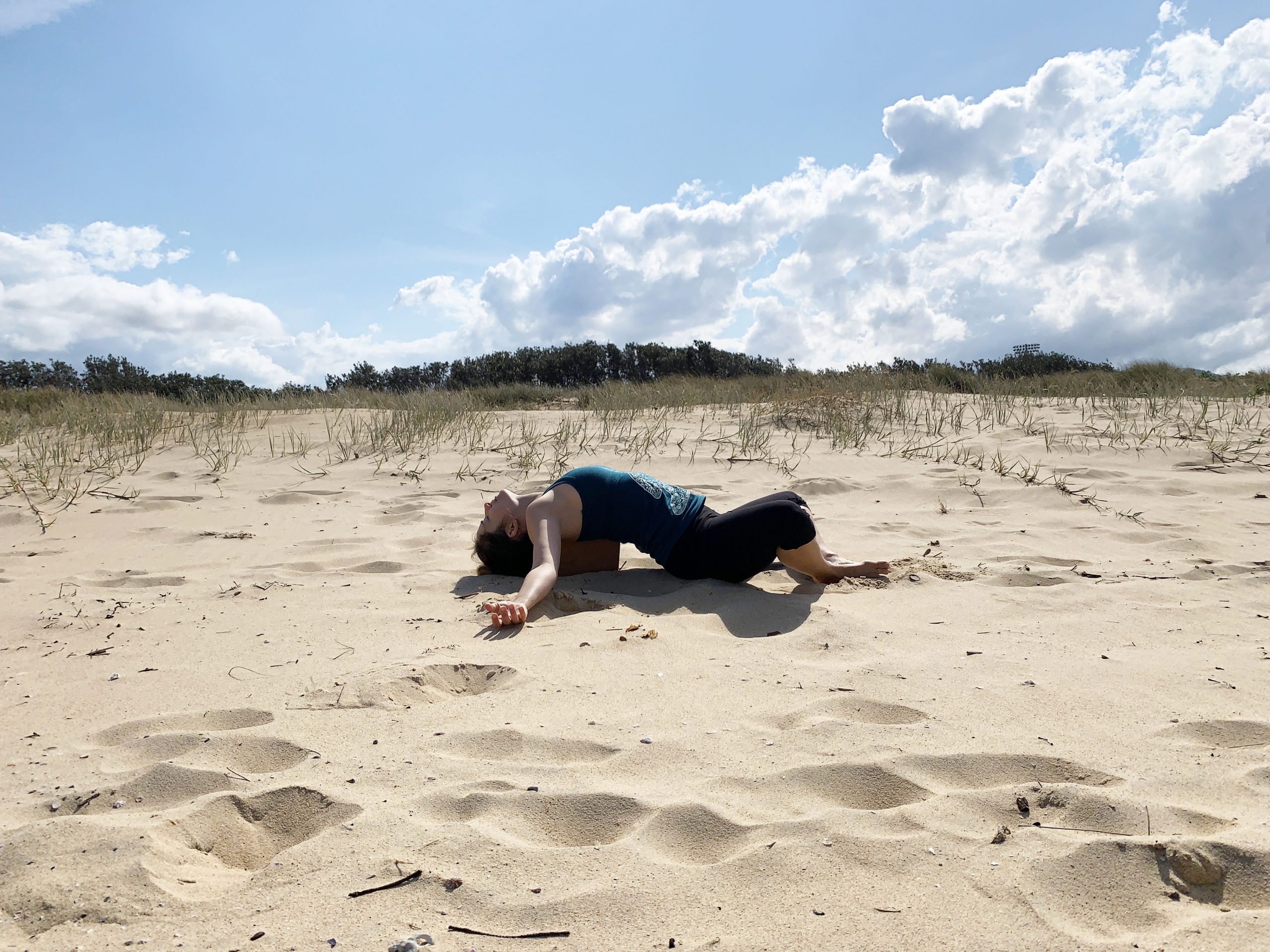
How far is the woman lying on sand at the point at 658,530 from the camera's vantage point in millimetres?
3672

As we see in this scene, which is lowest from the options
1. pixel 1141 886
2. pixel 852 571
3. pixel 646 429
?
pixel 1141 886

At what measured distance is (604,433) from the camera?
821 cm

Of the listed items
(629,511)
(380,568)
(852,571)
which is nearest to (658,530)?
(629,511)

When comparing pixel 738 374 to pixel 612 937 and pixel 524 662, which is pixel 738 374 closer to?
pixel 524 662

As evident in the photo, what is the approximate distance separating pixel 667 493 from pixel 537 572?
2.71 ft

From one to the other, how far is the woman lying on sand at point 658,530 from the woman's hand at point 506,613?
435 mm

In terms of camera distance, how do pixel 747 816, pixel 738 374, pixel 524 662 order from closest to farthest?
1. pixel 747 816
2. pixel 524 662
3. pixel 738 374

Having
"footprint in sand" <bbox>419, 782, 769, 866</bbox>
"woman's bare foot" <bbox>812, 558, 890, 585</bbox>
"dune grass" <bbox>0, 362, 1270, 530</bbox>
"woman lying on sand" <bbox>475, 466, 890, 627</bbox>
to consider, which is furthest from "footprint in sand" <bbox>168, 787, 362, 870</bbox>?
"dune grass" <bbox>0, 362, 1270, 530</bbox>

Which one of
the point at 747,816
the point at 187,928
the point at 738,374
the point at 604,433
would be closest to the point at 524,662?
the point at 747,816

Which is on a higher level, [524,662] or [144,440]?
[144,440]

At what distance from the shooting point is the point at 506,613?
10.4 feet

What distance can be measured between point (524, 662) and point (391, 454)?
16.0 ft

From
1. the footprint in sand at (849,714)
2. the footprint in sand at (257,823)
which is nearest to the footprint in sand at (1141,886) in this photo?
the footprint in sand at (849,714)

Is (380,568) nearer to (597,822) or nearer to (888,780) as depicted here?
(597,822)
